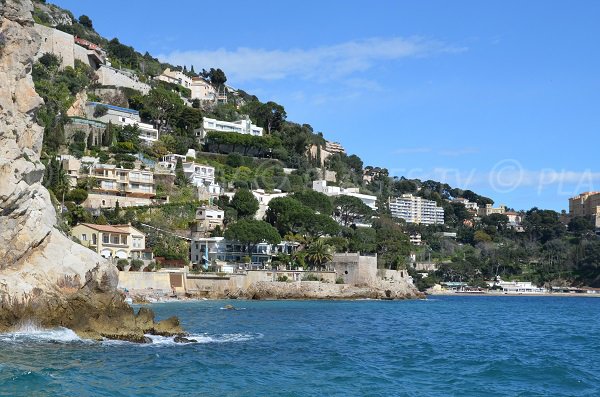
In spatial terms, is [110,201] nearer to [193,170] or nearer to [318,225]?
[193,170]

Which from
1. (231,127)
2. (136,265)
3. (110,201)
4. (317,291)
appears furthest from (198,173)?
(136,265)

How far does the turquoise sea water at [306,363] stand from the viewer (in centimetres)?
1914

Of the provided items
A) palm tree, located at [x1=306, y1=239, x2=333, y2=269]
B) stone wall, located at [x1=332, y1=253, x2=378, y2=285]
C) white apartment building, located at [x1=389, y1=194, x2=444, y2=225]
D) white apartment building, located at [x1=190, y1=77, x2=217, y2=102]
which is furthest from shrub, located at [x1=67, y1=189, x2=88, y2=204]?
white apartment building, located at [x1=389, y1=194, x2=444, y2=225]

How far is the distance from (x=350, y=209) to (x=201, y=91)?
36.2 meters

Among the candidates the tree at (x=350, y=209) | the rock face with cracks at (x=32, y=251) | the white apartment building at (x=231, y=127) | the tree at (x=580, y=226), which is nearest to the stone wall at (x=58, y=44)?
the white apartment building at (x=231, y=127)

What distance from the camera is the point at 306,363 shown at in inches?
939

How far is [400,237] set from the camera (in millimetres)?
88250

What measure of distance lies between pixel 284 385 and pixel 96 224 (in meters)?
44.4

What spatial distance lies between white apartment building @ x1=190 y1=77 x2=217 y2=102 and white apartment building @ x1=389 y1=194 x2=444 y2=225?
51.3 m

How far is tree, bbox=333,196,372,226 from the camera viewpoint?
300 feet

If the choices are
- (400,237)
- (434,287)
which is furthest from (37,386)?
(434,287)

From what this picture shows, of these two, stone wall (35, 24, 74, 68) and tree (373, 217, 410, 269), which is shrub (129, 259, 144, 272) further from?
stone wall (35, 24, 74, 68)

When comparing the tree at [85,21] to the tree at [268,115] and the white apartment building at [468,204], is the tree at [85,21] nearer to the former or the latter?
the tree at [268,115]

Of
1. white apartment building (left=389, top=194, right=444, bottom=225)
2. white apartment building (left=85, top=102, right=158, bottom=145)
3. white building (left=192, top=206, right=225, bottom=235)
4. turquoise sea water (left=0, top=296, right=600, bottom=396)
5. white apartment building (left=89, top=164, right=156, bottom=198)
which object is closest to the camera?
turquoise sea water (left=0, top=296, right=600, bottom=396)
